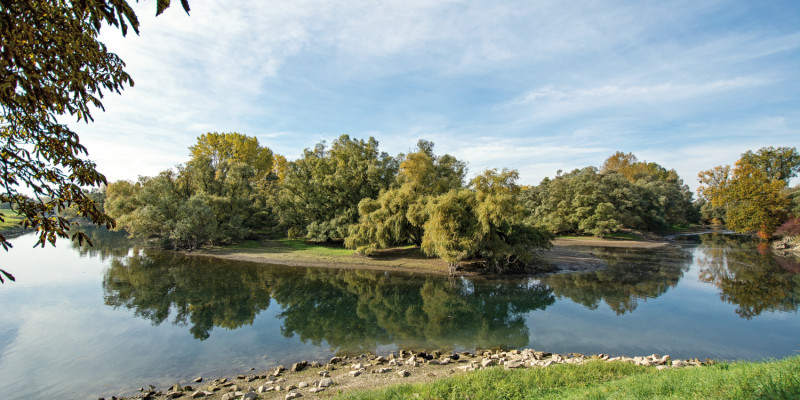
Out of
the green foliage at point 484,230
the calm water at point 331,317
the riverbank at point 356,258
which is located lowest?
the calm water at point 331,317

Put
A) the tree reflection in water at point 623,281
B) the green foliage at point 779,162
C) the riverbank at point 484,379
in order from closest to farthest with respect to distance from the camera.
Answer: the riverbank at point 484,379 → the tree reflection in water at point 623,281 → the green foliage at point 779,162

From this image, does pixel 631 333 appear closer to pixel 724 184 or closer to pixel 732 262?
pixel 732 262

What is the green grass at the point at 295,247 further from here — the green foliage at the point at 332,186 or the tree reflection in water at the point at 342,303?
the tree reflection in water at the point at 342,303

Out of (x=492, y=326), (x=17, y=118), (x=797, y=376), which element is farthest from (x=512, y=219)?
(x=17, y=118)

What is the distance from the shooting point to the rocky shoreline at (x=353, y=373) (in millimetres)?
9102

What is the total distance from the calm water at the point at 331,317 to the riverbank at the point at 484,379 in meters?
1.42

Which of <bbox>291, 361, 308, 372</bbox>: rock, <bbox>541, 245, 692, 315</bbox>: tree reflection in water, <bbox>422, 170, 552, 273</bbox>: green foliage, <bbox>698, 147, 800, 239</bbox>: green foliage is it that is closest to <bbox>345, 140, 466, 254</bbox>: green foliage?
<bbox>422, 170, 552, 273</bbox>: green foliage

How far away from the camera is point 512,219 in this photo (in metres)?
26.6

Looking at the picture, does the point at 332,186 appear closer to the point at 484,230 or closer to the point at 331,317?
the point at 484,230

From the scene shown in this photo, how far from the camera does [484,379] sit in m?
7.71

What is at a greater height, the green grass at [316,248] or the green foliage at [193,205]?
the green foliage at [193,205]

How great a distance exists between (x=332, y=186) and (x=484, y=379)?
34.9m

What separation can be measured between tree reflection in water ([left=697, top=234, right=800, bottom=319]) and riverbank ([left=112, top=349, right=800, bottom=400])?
13591 millimetres

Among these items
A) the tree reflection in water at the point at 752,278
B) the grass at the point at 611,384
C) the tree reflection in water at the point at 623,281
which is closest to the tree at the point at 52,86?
the grass at the point at 611,384
